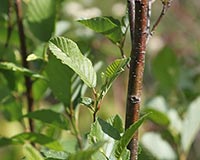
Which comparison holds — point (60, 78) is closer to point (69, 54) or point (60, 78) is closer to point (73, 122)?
point (73, 122)

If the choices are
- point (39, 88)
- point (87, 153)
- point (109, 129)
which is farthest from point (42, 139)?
point (87, 153)

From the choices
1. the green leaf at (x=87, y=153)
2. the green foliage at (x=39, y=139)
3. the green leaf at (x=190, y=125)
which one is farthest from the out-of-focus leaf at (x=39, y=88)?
the green leaf at (x=87, y=153)

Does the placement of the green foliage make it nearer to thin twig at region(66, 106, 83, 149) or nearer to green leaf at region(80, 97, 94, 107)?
thin twig at region(66, 106, 83, 149)

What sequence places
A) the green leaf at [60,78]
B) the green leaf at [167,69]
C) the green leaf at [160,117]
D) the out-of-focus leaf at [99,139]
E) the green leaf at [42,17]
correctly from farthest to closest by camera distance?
the green leaf at [167,69] < the green leaf at [160,117] < the green leaf at [42,17] < the green leaf at [60,78] < the out-of-focus leaf at [99,139]

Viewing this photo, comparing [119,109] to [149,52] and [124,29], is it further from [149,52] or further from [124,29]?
[124,29]

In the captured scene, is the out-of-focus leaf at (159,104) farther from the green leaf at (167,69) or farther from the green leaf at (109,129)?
the green leaf at (109,129)

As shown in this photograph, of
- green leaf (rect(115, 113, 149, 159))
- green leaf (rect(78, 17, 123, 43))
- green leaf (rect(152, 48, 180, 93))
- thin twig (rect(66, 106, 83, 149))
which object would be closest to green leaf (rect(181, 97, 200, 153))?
green leaf (rect(152, 48, 180, 93))
